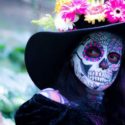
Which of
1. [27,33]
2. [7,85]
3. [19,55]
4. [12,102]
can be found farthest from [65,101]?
[27,33]

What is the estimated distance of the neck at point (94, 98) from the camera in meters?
2.58

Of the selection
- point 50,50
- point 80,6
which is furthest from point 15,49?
A: point 80,6

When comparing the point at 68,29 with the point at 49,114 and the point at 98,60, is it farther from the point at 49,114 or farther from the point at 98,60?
the point at 49,114

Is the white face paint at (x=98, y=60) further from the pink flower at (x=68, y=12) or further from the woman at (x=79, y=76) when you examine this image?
the pink flower at (x=68, y=12)

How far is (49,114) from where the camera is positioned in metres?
2.49

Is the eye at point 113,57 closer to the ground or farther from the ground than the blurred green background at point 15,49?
farther from the ground

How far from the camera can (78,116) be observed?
Result: 98.3 inches

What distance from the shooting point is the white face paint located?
2.52m

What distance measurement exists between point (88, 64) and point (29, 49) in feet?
1.02

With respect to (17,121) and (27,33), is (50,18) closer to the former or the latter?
(17,121)

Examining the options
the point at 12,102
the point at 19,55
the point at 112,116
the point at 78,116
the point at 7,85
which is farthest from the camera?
the point at 19,55

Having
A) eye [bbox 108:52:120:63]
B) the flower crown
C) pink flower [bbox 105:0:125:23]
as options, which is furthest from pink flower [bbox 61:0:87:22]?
eye [bbox 108:52:120:63]

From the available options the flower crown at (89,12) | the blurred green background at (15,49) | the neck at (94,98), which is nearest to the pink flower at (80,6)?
the flower crown at (89,12)

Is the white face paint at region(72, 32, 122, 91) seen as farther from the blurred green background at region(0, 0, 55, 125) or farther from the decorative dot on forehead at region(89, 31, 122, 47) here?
the blurred green background at region(0, 0, 55, 125)
